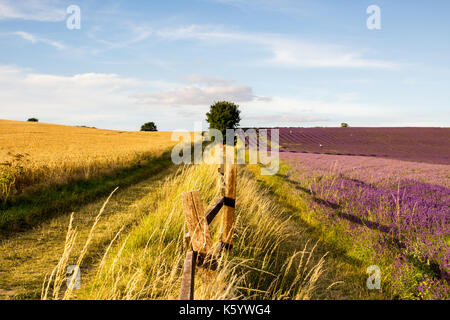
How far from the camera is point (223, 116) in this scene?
A: 43875mm

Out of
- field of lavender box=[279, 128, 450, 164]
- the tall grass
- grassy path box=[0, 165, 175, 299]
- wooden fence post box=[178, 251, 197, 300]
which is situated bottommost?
grassy path box=[0, 165, 175, 299]

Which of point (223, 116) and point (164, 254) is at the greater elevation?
point (223, 116)

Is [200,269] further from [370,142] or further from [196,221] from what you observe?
[370,142]

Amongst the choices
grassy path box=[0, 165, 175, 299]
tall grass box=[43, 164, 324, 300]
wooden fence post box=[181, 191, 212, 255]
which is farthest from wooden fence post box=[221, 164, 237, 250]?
grassy path box=[0, 165, 175, 299]

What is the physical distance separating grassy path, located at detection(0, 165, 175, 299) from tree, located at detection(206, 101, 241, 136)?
115 feet

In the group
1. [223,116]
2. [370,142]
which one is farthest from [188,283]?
[223,116]

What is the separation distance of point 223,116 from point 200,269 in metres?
41.4

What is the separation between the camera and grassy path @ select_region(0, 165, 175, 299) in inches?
178

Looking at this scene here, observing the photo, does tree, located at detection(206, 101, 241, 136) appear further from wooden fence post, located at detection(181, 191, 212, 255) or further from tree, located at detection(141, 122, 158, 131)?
tree, located at detection(141, 122, 158, 131)
